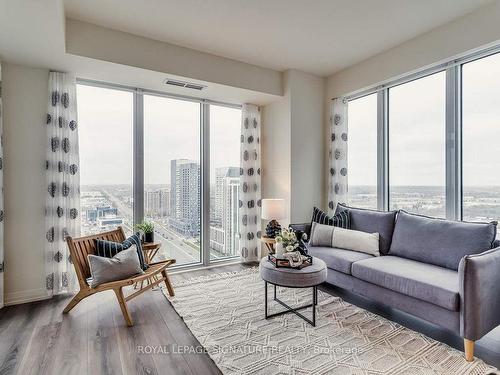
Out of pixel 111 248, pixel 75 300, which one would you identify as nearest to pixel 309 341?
pixel 111 248

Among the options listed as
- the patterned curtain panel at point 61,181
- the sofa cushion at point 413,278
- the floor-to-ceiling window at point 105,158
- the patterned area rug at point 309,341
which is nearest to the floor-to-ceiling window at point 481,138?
the sofa cushion at point 413,278

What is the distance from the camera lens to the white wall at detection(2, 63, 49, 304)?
2891 millimetres

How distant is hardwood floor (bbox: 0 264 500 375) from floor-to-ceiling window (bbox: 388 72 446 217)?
141 centimetres

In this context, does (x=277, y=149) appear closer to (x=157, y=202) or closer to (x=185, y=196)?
(x=185, y=196)

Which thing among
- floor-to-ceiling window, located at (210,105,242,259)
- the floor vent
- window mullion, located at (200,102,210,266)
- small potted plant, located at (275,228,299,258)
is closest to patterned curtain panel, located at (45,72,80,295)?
the floor vent

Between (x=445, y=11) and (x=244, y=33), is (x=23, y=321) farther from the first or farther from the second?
(x=445, y=11)

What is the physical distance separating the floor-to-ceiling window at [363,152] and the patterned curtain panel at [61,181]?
3.65m

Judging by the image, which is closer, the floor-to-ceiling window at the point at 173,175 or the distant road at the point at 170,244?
the distant road at the point at 170,244

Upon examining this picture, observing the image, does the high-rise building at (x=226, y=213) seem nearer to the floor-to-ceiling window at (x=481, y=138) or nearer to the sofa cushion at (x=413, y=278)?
the sofa cushion at (x=413, y=278)

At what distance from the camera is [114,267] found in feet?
8.20

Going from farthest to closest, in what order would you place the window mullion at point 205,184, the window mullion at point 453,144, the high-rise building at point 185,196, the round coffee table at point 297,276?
the window mullion at point 205,184
the high-rise building at point 185,196
the window mullion at point 453,144
the round coffee table at point 297,276

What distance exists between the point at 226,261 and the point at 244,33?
10.3ft

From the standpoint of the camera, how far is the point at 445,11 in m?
2.67

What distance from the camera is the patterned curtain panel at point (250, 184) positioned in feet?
14.3
